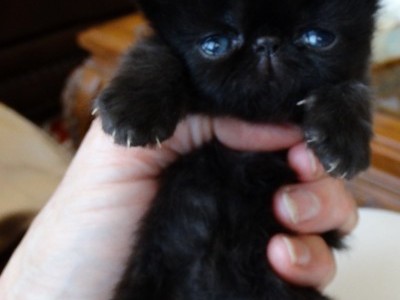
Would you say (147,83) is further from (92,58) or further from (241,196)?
(92,58)

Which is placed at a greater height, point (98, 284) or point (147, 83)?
point (147, 83)

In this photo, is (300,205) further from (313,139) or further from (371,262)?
(371,262)

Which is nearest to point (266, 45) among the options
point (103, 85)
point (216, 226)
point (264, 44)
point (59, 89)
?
point (264, 44)

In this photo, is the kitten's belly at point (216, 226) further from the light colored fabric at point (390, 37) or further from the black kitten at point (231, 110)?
the light colored fabric at point (390, 37)

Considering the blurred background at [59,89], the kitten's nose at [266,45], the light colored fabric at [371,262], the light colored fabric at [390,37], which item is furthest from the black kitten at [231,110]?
the light colored fabric at [390,37]

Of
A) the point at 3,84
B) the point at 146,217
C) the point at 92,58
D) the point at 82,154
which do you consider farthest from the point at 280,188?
the point at 3,84

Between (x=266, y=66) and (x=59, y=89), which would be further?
(x=59, y=89)

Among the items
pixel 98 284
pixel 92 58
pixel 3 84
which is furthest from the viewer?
pixel 3 84
